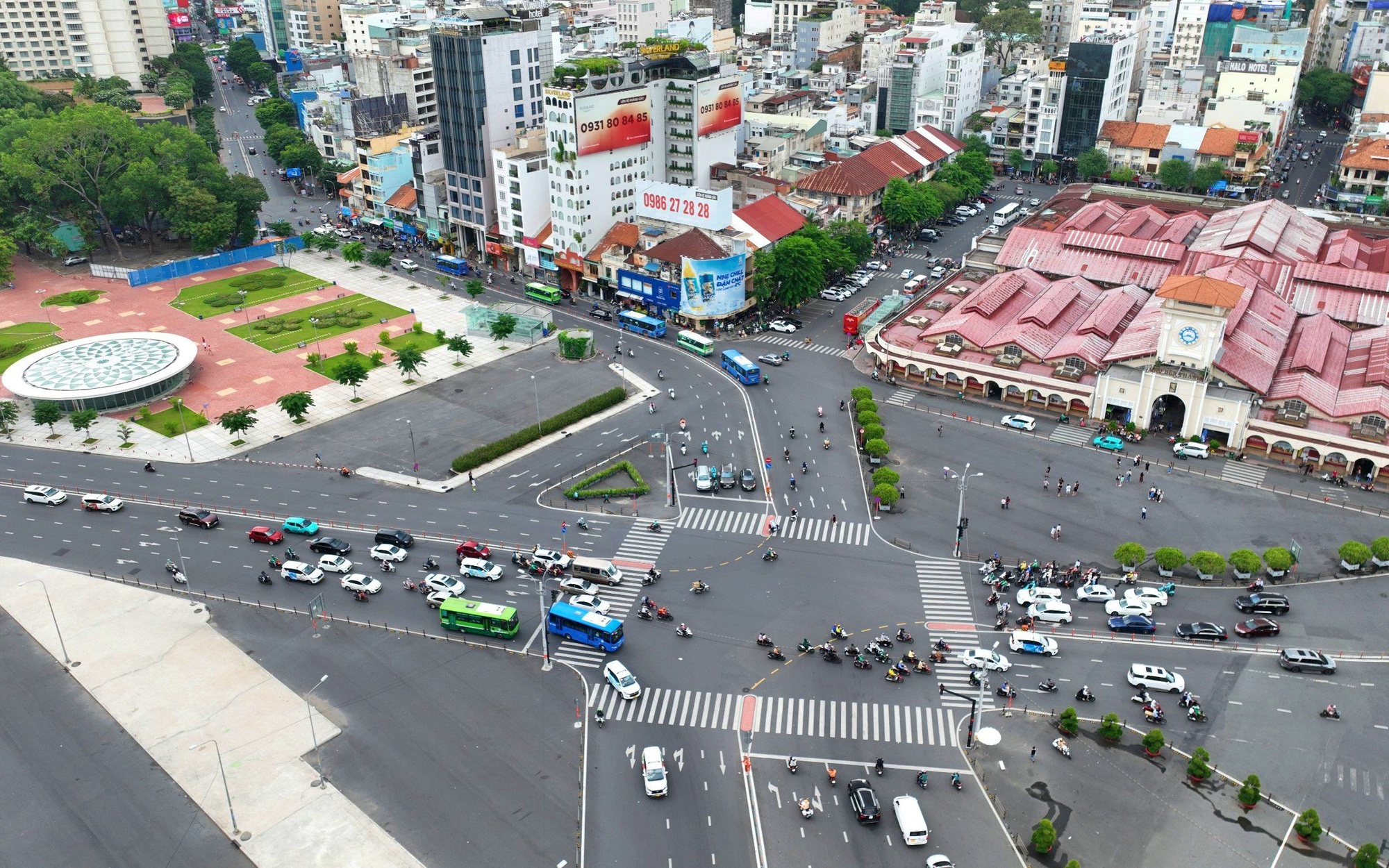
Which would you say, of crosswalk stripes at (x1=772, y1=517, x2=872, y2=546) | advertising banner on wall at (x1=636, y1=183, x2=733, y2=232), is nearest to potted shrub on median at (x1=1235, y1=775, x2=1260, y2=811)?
crosswalk stripes at (x1=772, y1=517, x2=872, y2=546)

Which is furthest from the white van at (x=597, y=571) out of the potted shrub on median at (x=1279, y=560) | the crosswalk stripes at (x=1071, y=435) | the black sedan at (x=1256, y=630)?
the potted shrub on median at (x=1279, y=560)

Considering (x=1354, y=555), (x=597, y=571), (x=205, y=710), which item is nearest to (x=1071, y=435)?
(x=1354, y=555)

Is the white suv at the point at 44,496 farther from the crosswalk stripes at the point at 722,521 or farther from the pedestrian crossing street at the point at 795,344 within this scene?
the pedestrian crossing street at the point at 795,344

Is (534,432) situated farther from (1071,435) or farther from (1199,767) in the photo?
(1199,767)

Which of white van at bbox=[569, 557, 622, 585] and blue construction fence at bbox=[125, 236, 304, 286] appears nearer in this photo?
white van at bbox=[569, 557, 622, 585]

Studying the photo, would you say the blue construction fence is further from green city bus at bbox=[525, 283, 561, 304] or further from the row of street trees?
green city bus at bbox=[525, 283, 561, 304]
